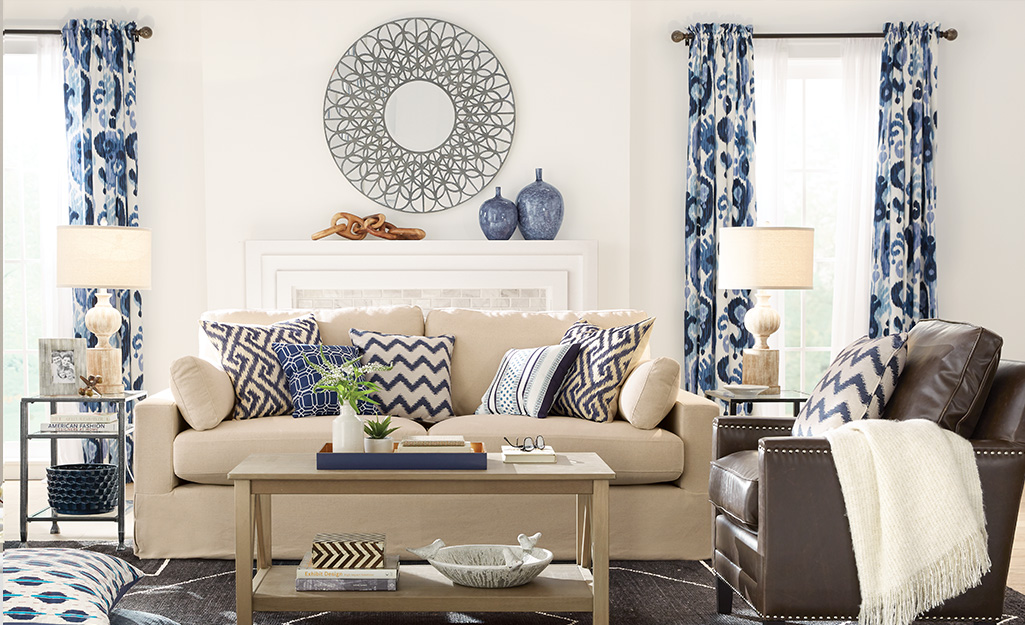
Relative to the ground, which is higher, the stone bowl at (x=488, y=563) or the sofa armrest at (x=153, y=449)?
the sofa armrest at (x=153, y=449)

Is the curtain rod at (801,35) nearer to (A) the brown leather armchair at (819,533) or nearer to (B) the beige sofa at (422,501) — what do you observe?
(B) the beige sofa at (422,501)

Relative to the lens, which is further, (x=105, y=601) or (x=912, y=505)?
(x=912, y=505)

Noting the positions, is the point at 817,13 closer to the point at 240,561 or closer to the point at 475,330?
the point at 475,330

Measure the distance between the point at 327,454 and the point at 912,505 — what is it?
158 centimetres

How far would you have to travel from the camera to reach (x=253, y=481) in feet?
8.32

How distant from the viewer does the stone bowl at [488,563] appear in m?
2.50

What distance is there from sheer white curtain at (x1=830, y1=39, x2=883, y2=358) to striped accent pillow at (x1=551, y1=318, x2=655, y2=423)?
6.67ft

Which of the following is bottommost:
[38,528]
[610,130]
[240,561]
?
[38,528]

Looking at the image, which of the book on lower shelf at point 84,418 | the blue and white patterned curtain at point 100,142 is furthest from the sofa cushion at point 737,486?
the blue and white patterned curtain at point 100,142

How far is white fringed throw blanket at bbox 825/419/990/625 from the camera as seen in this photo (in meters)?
2.25

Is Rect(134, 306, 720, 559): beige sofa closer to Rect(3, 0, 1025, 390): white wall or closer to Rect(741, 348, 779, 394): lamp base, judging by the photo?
Rect(741, 348, 779, 394): lamp base

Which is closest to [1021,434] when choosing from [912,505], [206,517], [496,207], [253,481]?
[912,505]

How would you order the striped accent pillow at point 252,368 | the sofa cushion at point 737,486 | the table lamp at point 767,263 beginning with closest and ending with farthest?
the sofa cushion at point 737,486 < the striped accent pillow at point 252,368 < the table lamp at point 767,263

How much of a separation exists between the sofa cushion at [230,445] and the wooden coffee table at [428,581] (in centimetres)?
72
